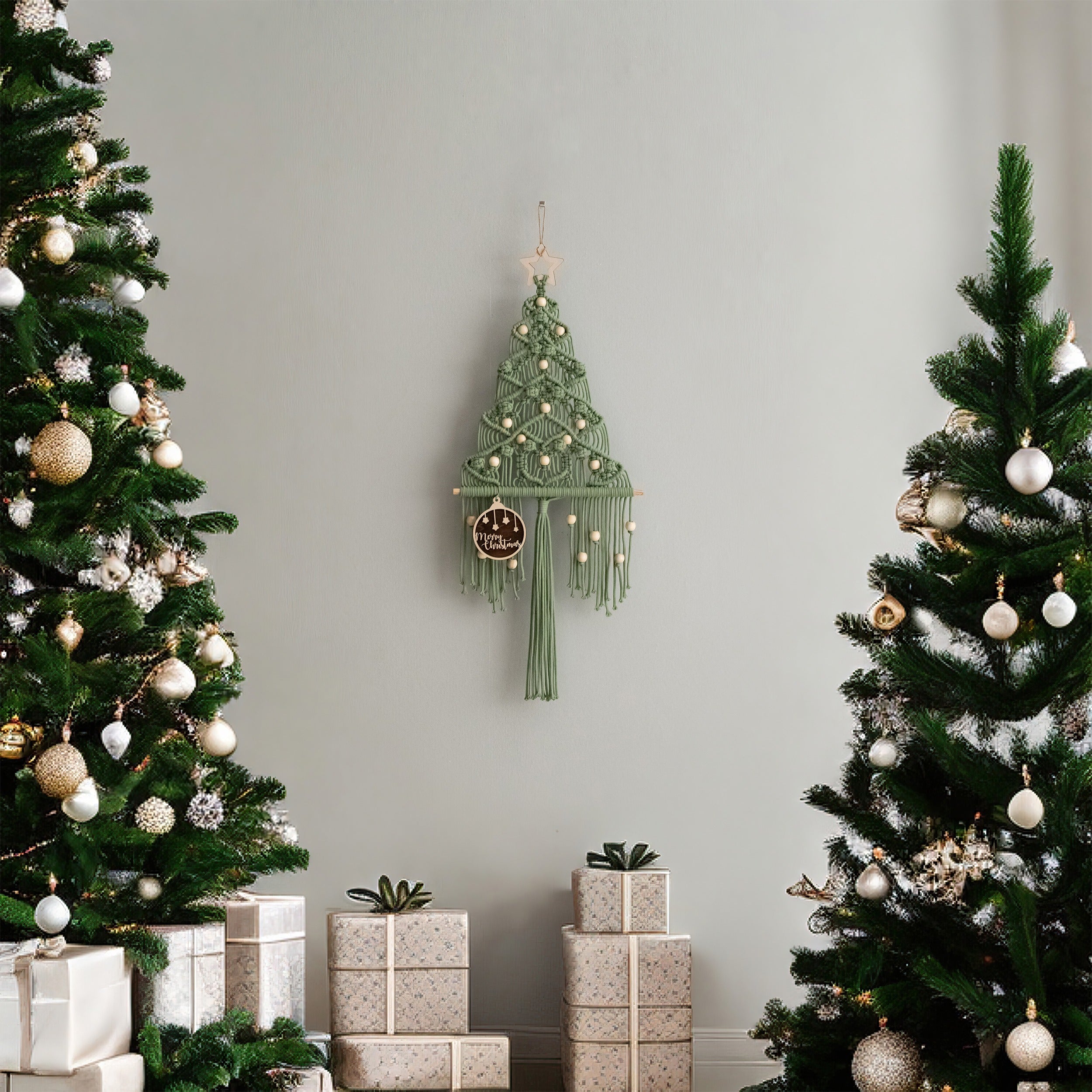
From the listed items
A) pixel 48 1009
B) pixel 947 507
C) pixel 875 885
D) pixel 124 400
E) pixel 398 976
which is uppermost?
pixel 124 400

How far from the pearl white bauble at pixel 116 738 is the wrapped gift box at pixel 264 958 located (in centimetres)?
49

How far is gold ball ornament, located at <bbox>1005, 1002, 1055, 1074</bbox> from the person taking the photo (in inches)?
60.7

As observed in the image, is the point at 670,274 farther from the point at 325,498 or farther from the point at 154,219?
the point at 154,219

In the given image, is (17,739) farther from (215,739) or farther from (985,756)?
(985,756)

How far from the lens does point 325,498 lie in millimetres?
2889

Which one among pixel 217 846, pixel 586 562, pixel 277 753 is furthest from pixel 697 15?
pixel 217 846

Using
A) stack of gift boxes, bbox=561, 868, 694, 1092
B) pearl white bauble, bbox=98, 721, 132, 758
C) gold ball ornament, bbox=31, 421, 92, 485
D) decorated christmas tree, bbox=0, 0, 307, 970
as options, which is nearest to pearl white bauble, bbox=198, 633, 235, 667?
decorated christmas tree, bbox=0, 0, 307, 970

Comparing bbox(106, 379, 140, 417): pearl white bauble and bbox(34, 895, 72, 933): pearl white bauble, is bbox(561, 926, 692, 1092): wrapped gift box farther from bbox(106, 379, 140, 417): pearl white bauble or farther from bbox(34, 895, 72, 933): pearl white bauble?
bbox(106, 379, 140, 417): pearl white bauble

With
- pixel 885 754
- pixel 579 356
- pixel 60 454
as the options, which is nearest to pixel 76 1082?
pixel 60 454

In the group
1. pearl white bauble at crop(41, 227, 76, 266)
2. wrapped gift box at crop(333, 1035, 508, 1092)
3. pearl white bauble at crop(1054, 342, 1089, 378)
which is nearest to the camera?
pearl white bauble at crop(41, 227, 76, 266)

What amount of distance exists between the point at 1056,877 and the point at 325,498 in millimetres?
1839

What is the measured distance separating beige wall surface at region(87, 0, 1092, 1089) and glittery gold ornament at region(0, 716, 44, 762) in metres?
1.26

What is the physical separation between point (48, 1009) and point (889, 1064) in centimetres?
116

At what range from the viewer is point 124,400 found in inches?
67.3
